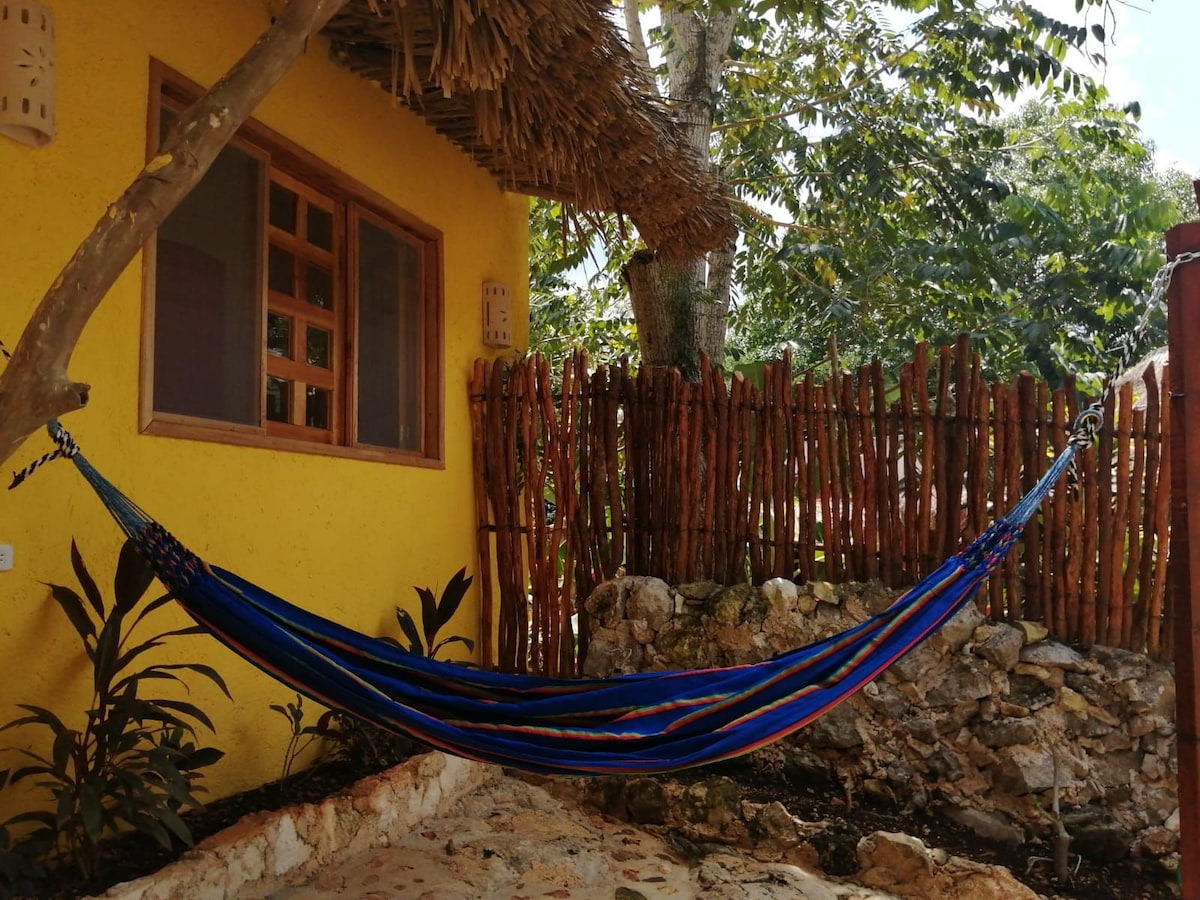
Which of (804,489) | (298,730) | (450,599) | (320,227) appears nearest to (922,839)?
(804,489)

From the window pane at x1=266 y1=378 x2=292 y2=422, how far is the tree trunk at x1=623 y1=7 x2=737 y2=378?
7.68ft

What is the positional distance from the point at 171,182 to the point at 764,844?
2.33 meters

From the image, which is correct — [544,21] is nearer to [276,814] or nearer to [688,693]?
[688,693]

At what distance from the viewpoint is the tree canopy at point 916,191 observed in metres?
5.08

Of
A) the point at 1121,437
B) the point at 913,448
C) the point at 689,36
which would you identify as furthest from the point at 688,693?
the point at 689,36

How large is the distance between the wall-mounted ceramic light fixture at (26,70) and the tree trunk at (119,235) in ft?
1.86

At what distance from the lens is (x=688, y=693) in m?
2.00

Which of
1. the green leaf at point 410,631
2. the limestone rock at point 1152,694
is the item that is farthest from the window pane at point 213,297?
the limestone rock at point 1152,694

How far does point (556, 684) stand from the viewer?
203 cm

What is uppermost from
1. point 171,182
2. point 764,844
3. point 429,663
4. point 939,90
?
Result: point 939,90

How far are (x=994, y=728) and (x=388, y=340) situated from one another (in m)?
2.47

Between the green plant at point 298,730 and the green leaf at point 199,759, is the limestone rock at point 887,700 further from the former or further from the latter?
the green leaf at point 199,759

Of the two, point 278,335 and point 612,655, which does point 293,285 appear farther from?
point 612,655

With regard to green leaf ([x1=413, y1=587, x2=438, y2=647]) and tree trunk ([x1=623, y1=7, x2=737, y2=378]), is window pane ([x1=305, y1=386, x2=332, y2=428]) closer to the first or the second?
green leaf ([x1=413, y1=587, x2=438, y2=647])
